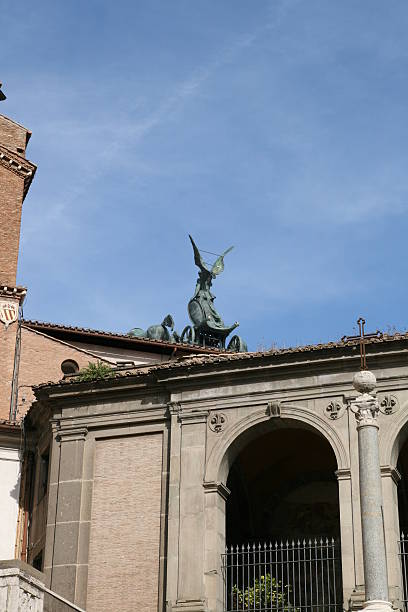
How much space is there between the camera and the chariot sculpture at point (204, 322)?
148 feet

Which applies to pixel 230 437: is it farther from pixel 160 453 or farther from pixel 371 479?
pixel 371 479

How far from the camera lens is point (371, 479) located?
1642cm

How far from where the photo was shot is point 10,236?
3812cm

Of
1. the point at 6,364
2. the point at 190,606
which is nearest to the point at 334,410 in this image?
the point at 190,606

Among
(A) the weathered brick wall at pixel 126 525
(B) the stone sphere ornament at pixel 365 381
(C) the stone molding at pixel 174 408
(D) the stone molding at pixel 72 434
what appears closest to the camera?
(B) the stone sphere ornament at pixel 365 381

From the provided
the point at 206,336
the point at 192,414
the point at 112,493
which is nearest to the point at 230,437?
the point at 192,414

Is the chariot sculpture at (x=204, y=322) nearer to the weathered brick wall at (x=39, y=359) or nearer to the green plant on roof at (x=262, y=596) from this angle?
the weathered brick wall at (x=39, y=359)

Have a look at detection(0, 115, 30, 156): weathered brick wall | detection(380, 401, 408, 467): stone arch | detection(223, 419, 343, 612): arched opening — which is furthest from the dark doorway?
detection(0, 115, 30, 156): weathered brick wall

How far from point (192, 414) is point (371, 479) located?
10265 mm

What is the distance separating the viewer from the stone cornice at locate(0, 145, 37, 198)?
39.1m

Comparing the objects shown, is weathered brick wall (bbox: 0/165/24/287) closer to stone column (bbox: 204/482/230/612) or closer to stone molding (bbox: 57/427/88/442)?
stone molding (bbox: 57/427/88/442)

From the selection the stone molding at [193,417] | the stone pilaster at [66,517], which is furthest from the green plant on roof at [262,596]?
the stone molding at [193,417]

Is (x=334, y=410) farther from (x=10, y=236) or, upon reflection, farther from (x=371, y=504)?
(x=10, y=236)

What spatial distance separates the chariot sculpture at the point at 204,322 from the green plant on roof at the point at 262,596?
19870 millimetres
